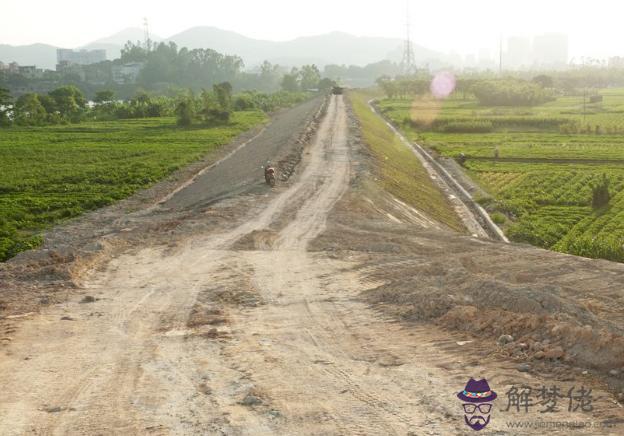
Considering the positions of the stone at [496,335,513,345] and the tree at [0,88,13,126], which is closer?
the stone at [496,335,513,345]

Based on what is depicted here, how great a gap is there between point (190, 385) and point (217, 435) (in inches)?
75.4

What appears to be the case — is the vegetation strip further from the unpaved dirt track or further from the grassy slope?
the unpaved dirt track

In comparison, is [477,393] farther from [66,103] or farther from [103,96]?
[103,96]

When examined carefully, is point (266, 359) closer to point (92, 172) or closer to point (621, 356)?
point (621, 356)

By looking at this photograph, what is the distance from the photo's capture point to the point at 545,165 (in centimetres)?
5634

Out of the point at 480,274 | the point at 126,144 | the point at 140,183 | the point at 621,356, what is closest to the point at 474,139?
the point at 126,144

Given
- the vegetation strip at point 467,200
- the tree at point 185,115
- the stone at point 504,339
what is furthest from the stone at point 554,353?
the tree at point 185,115

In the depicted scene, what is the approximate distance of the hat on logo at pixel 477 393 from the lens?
405 inches

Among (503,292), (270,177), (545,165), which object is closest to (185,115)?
(545,165)

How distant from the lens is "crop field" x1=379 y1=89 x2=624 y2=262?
3422 centimetres

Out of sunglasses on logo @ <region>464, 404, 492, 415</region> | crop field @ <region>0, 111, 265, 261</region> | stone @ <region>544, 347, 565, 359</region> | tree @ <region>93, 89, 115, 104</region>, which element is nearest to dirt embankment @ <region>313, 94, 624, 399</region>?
stone @ <region>544, 347, 565, 359</region>

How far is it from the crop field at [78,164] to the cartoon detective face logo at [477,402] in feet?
66.2

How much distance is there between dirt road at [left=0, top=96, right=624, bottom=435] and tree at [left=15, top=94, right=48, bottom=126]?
247 feet

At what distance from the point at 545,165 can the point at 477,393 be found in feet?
163
